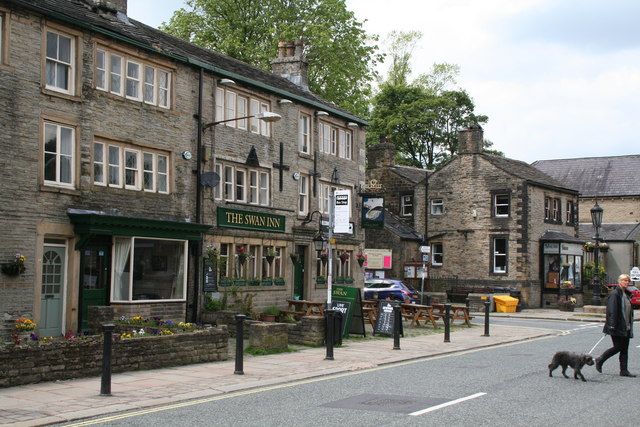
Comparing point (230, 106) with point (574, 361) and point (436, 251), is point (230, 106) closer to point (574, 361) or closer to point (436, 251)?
point (574, 361)

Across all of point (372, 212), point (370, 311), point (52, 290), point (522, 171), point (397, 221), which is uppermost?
point (522, 171)

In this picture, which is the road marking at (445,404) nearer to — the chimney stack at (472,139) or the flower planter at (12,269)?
the flower planter at (12,269)

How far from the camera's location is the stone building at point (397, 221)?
42.4m

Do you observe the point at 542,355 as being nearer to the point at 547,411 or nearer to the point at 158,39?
the point at 547,411

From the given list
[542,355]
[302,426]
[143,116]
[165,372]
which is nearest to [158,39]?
[143,116]

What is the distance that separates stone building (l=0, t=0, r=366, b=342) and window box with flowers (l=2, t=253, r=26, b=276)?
5 centimetres

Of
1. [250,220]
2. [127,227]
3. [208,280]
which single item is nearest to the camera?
[127,227]

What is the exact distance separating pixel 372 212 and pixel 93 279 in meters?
14.9

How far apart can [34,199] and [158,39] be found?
7.65 metres

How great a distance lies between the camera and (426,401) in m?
10.4

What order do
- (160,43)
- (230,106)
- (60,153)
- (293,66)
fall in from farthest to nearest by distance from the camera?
(293,66)
(230,106)
(160,43)
(60,153)

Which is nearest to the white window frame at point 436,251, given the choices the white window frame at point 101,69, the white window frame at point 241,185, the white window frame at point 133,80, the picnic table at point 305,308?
the picnic table at point 305,308

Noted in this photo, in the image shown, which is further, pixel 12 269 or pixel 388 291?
pixel 388 291

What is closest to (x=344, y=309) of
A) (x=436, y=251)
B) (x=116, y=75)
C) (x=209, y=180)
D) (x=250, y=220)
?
(x=250, y=220)
